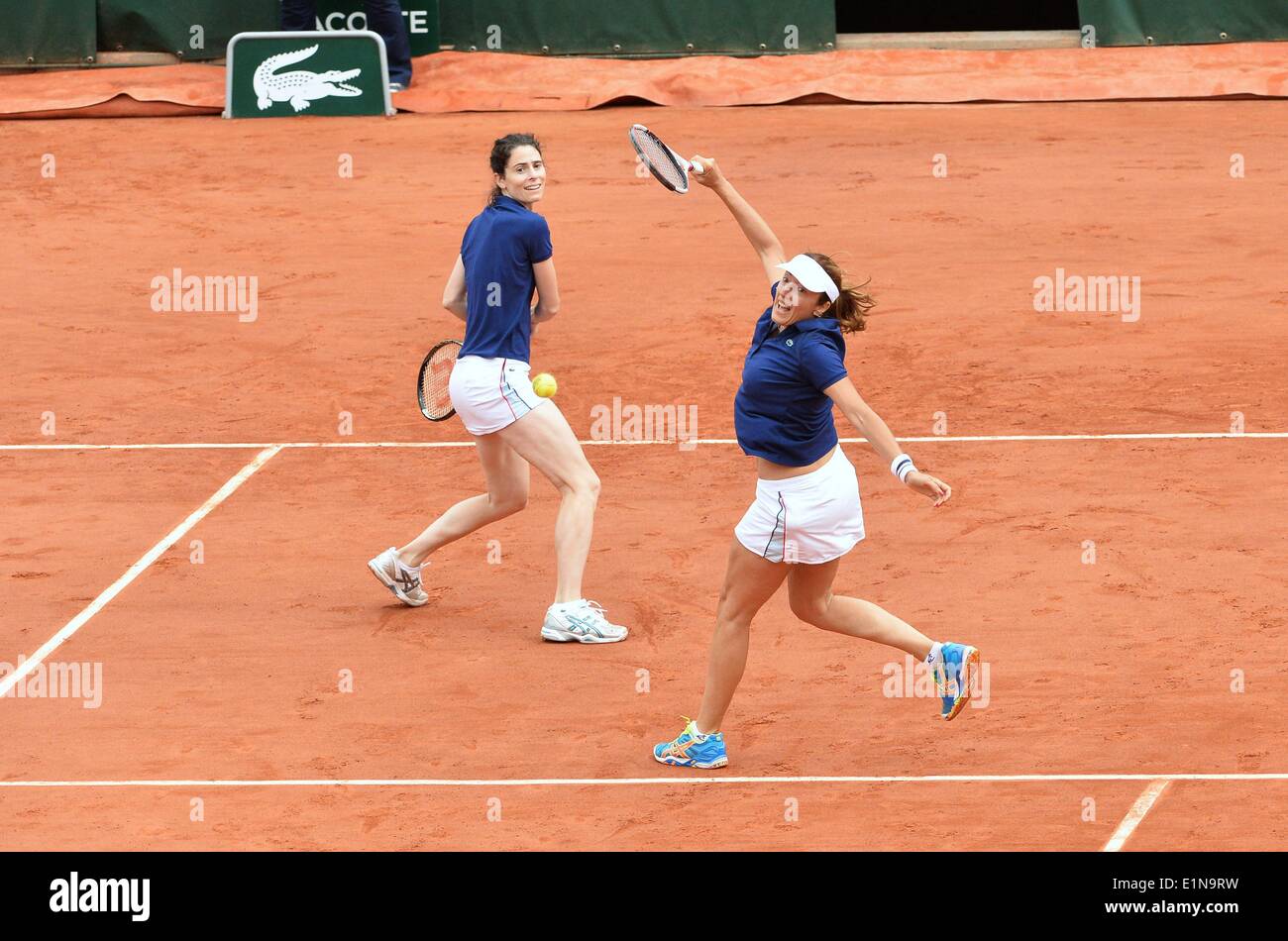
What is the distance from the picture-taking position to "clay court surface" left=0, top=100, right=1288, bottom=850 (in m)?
7.38

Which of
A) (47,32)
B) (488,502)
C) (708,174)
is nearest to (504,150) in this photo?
(708,174)

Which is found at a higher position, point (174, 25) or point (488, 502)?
point (174, 25)

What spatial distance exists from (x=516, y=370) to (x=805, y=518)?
2.13 metres

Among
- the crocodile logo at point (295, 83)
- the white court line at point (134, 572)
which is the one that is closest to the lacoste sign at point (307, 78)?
the crocodile logo at point (295, 83)

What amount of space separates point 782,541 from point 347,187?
11844 millimetres

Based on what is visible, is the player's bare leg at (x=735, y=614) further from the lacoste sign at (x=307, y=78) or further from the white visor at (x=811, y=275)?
the lacoste sign at (x=307, y=78)

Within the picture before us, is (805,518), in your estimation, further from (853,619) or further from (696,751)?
(696,751)

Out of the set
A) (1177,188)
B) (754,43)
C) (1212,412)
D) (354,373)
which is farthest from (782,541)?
(754,43)

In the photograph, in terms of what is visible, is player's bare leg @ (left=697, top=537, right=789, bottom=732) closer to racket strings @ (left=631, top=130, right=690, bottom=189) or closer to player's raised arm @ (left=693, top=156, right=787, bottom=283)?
player's raised arm @ (left=693, top=156, right=787, bottom=283)

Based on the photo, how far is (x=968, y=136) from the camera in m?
19.3

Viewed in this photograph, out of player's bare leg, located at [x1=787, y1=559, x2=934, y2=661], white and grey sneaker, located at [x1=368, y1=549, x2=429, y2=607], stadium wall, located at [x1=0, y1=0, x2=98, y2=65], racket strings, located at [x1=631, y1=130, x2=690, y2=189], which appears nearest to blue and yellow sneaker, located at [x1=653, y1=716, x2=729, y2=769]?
player's bare leg, located at [x1=787, y1=559, x2=934, y2=661]

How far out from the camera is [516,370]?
343 inches

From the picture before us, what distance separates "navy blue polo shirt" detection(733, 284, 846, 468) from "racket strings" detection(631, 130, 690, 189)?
0.85m

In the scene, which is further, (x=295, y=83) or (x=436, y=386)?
(x=295, y=83)
